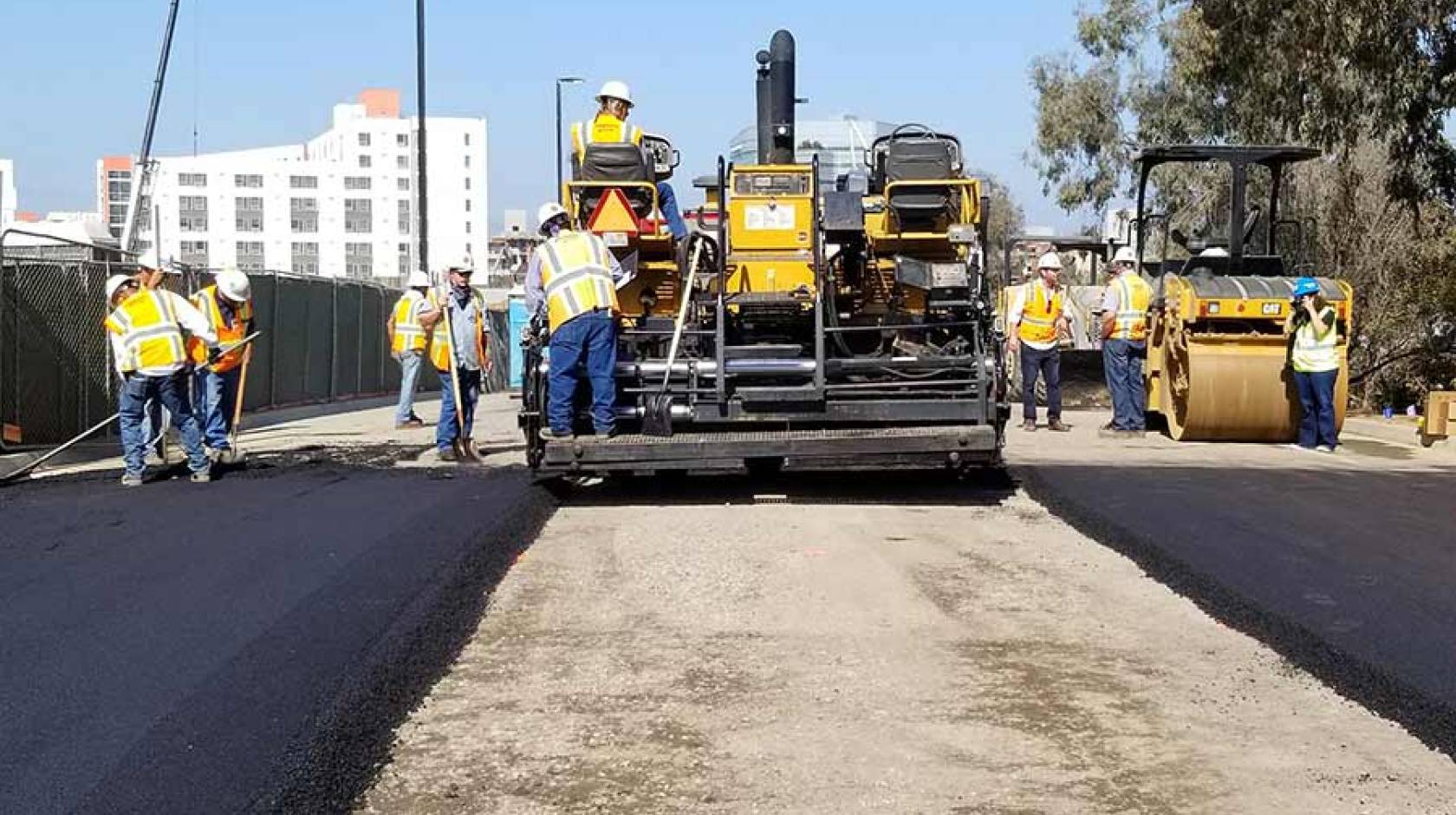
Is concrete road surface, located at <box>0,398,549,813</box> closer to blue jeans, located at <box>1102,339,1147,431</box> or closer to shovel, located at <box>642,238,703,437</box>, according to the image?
shovel, located at <box>642,238,703,437</box>

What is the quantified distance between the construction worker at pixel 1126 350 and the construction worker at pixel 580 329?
608 cm

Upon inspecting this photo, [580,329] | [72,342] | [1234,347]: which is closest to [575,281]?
[580,329]

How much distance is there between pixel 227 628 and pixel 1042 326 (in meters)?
9.70

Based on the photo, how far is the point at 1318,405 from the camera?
517 inches

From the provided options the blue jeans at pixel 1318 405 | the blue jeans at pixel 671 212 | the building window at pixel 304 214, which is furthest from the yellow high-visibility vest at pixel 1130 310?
the building window at pixel 304 214

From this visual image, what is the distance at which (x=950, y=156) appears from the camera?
10531 mm

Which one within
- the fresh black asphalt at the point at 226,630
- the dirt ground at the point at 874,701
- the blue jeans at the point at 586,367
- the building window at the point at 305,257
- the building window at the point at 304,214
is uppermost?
the building window at the point at 304,214

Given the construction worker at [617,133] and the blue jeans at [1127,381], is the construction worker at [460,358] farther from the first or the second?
the blue jeans at [1127,381]

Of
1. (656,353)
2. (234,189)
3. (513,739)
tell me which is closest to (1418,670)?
(513,739)

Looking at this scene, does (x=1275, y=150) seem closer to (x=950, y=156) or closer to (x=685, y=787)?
(x=950, y=156)

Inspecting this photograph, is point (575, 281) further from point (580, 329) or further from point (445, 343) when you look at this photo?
point (445, 343)

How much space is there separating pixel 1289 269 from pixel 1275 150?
15.1 ft

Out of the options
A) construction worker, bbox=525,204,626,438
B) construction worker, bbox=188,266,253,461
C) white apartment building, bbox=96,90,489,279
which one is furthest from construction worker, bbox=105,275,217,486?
white apartment building, bbox=96,90,489,279

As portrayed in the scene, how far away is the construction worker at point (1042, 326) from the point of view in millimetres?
14594
